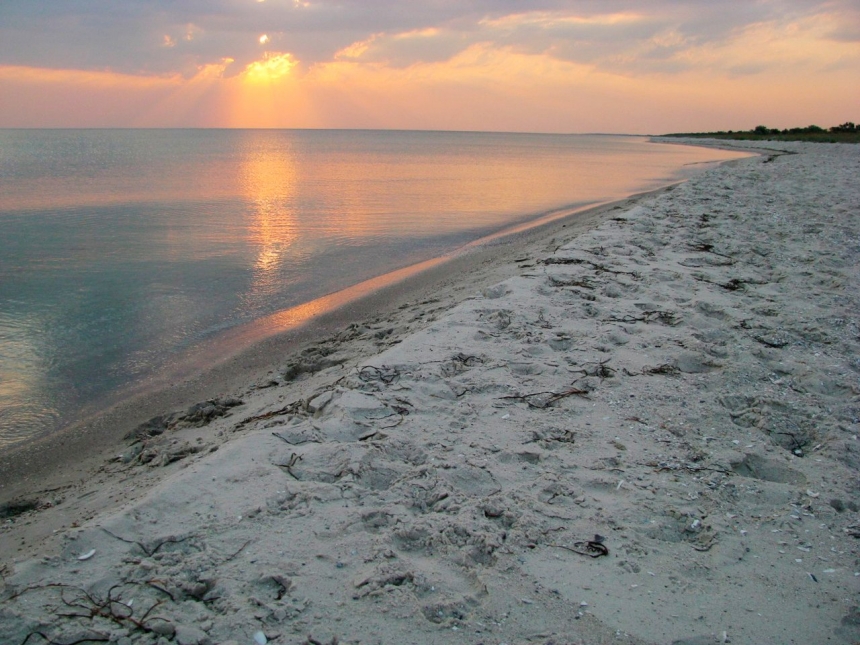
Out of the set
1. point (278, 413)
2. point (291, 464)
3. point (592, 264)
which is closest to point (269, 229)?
point (592, 264)

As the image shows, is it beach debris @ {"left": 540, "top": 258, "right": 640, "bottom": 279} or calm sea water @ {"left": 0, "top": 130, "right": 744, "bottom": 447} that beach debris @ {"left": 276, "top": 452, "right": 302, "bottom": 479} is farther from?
beach debris @ {"left": 540, "top": 258, "right": 640, "bottom": 279}

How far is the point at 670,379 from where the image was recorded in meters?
4.15

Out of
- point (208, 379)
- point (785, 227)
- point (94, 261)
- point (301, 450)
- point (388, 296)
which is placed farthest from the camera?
point (94, 261)

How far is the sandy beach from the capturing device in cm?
218

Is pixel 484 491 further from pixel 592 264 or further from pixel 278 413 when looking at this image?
pixel 592 264

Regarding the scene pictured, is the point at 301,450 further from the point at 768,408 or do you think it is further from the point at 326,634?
the point at 768,408

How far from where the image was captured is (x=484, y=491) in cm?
294

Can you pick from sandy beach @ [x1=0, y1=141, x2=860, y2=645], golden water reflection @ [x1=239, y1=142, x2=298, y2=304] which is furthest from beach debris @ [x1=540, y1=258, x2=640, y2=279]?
golden water reflection @ [x1=239, y1=142, x2=298, y2=304]

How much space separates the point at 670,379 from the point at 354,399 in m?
2.31

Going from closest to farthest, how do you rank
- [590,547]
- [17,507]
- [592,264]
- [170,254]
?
1. [590,547]
2. [17,507]
3. [592,264]
4. [170,254]

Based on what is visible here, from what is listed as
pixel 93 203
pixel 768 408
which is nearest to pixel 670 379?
pixel 768 408

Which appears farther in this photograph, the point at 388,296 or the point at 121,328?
the point at 388,296

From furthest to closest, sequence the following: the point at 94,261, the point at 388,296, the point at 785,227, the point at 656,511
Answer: the point at 94,261 < the point at 785,227 < the point at 388,296 < the point at 656,511

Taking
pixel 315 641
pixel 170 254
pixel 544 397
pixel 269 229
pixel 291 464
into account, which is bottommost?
pixel 315 641
